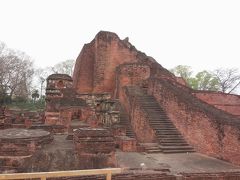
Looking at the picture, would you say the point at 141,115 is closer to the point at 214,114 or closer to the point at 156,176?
the point at 214,114

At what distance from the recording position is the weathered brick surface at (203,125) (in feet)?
31.1

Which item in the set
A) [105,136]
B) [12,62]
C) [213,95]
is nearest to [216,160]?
[105,136]

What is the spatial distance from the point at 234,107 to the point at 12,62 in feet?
81.0

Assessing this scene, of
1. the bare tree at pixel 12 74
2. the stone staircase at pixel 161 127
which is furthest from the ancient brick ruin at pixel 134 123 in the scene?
the bare tree at pixel 12 74

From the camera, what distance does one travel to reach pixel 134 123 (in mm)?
14727

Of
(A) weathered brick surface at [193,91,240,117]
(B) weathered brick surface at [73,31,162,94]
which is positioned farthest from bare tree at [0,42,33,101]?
(A) weathered brick surface at [193,91,240,117]

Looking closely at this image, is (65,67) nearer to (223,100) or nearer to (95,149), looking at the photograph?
(223,100)

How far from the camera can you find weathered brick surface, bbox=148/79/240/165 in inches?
374

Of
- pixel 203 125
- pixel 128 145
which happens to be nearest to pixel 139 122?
pixel 128 145

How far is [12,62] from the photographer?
106ft

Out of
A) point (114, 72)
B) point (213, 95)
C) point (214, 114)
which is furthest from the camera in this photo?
point (114, 72)

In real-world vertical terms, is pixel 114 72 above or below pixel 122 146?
above

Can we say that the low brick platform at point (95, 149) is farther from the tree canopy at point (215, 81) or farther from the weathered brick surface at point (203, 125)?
the tree canopy at point (215, 81)

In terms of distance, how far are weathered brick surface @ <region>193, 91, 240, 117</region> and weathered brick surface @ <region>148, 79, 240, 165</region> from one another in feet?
14.7
